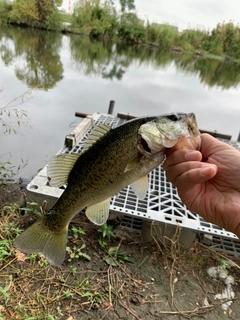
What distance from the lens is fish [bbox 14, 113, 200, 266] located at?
4.78ft

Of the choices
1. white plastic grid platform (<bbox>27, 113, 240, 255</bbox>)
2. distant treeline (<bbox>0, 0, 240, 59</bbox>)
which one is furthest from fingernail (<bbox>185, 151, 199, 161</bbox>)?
distant treeline (<bbox>0, 0, 240, 59</bbox>)

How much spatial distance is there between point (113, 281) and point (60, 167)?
1632 millimetres

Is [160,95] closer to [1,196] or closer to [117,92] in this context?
[117,92]

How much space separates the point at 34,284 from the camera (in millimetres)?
2617

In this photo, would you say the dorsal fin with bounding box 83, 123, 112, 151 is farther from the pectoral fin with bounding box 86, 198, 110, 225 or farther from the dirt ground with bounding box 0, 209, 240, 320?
the dirt ground with bounding box 0, 209, 240, 320

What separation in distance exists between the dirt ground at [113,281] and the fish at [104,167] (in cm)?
87

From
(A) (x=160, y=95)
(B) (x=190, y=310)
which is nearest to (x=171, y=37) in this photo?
(A) (x=160, y=95)

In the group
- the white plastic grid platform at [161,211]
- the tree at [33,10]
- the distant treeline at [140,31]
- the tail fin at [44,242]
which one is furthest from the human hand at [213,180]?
the distant treeline at [140,31]

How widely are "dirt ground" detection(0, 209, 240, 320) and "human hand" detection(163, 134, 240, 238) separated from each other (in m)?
1.39

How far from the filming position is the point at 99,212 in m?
1.78

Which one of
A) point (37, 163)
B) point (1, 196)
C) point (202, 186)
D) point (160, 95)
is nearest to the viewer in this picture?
point (202, 186)

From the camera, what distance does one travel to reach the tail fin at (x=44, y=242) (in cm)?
186

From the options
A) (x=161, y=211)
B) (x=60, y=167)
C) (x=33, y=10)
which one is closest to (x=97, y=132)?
(x=60, y=167)

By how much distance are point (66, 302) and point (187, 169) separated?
1.82 m
